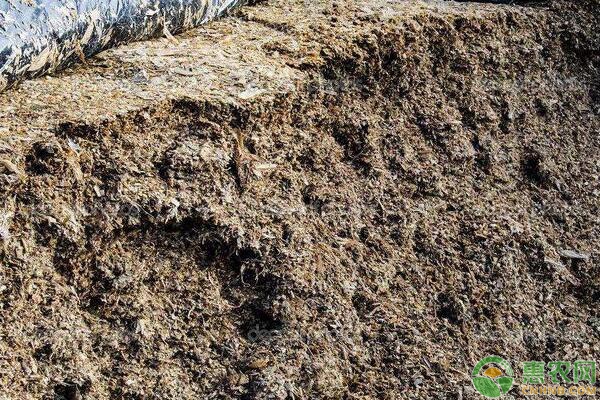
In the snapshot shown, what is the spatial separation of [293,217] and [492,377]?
113 centimetres

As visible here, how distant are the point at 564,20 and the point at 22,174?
3689mm

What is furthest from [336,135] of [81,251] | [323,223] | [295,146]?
[81,251]

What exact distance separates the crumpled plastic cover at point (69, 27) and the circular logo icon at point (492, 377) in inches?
88.1

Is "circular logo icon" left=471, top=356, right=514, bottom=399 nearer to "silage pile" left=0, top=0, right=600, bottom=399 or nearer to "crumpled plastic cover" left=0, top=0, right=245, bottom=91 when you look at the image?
"silage pile" left=0, top=0, right=600, bottom=399

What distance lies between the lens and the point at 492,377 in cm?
331

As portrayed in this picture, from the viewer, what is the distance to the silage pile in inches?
111

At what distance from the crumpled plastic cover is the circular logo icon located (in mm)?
2237

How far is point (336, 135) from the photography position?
3658mm

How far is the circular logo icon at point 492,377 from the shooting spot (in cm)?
325

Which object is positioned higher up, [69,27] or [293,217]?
[69,27]

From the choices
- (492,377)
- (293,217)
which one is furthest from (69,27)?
(492,377)

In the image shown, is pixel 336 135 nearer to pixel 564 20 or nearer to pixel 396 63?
pixel 396 63
